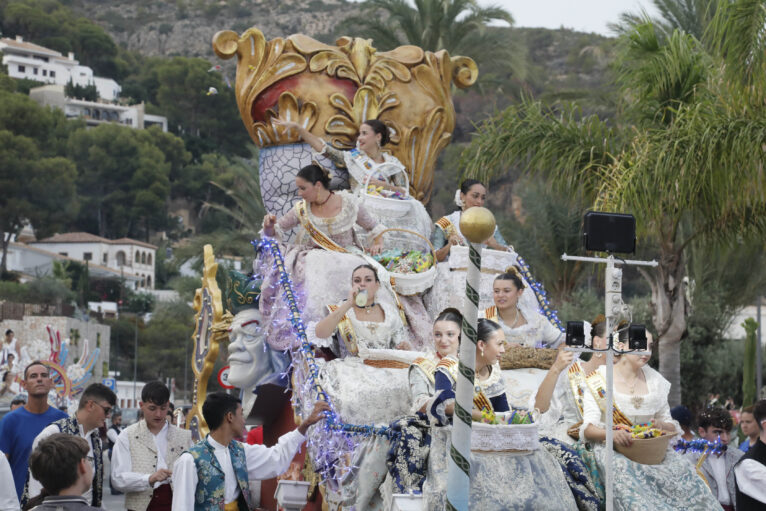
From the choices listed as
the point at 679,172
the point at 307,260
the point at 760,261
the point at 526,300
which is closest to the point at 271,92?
the point at 307,260

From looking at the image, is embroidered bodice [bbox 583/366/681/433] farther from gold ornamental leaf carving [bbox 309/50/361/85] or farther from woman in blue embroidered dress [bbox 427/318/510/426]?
gold ornamental leaf carving [bbox 309/50/361/85]

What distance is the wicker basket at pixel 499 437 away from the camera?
23.4 feet

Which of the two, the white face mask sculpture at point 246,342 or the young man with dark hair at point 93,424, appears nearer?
the young man with dark hair at point 93,424

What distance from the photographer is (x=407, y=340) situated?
9797mm

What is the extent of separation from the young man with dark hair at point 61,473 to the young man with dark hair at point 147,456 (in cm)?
222

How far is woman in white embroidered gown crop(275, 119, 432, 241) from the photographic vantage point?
11.6 m

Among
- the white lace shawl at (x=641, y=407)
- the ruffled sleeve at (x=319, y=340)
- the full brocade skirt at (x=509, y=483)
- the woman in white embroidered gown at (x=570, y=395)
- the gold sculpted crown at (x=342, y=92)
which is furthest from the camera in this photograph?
the gold sculpted crown at (x=342, y=92)

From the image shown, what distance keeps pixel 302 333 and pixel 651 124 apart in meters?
7.77

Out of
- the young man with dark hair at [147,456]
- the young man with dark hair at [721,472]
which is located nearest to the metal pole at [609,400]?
the young man with dark hair at [721,472]

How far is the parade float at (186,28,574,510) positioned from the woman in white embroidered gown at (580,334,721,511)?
516 millimetres

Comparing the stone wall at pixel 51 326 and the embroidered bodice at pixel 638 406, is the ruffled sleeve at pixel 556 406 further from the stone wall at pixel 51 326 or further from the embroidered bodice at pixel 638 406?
the stone wall at pixel 51 326

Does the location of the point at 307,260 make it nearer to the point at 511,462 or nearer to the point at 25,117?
the point at 511,462

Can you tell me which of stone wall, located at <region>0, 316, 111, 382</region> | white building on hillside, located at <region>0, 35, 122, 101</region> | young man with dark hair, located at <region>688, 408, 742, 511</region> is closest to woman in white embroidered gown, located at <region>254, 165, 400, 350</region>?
young man with dark hair, located at <region>688, 408, 742, 511</region>

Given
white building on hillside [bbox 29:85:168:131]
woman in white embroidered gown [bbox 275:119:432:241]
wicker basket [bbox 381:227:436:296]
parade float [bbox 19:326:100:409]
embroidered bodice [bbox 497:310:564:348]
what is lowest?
parade float [bbox 19:326:100:409]
